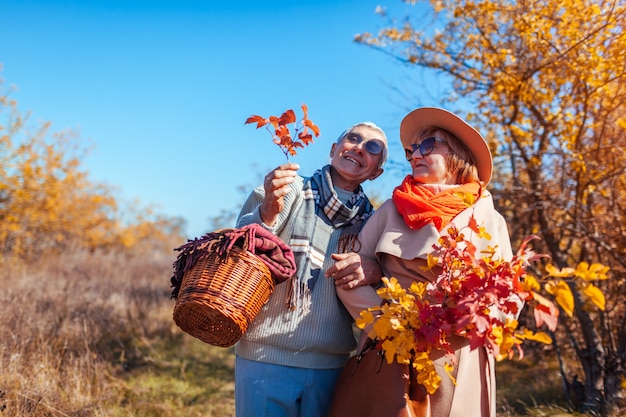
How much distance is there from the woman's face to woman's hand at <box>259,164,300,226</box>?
0.49m

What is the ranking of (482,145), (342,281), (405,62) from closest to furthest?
(342,281) < (482,145) < (405,62)

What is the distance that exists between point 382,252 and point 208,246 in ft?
2.22

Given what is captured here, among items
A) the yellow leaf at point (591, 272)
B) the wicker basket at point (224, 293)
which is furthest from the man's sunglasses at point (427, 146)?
the yellow leaf at point (591, 272)

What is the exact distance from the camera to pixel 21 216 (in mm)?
9602

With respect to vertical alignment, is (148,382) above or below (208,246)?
below

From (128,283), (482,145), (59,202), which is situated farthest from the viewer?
(59,202)

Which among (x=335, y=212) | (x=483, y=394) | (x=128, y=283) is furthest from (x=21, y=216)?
(x=483, y=394)

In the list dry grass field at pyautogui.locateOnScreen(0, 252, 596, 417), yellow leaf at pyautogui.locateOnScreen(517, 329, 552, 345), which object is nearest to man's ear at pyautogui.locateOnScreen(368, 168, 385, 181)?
yellow leaf at pyautogui.locateOnScreen(517, 329, 552, 345)

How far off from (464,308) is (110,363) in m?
4.74

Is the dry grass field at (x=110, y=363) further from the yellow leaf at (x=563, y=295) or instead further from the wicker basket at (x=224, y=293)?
the yellow leaf at (x=563, y=295)

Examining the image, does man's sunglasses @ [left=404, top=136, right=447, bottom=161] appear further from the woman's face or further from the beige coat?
the beige coat

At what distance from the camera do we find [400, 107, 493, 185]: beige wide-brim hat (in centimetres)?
215

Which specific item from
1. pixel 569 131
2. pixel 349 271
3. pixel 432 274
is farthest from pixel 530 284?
pixel 569 131

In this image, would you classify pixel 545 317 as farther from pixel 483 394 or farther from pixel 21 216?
pixel 21 216
